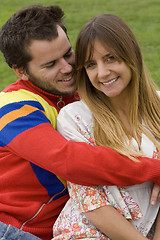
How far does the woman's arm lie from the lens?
99.7 inches

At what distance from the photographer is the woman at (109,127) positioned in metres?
2.57

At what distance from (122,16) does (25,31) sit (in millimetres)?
5952

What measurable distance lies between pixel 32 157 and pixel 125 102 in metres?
0.72

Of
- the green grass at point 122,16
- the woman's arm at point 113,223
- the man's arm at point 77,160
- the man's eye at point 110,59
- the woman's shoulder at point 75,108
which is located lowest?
the green grass at point 122,16

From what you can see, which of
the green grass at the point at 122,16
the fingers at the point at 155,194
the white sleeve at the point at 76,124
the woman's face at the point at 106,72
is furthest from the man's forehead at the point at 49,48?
the green grass at the point at 122,16

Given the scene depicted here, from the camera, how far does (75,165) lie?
2.51 metres

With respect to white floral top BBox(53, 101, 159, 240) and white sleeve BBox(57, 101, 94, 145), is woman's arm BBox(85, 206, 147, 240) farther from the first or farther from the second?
white sleeve BBox(57, 101, 94, 145)

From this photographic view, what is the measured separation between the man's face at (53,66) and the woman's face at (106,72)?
1.03 feet

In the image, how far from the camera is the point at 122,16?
28.5ft

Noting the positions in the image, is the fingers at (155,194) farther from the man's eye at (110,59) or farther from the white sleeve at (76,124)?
the man's eye at (110,59)

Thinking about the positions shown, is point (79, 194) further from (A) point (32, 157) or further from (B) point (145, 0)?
(B) point (145, 0)

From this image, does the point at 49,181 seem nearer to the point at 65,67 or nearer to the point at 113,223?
the point at 113,223

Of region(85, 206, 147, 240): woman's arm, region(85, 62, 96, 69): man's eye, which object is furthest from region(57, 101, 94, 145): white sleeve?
region(85, 206, 147, 240): woman's arm

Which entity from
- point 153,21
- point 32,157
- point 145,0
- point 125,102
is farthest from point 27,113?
point 145,0
